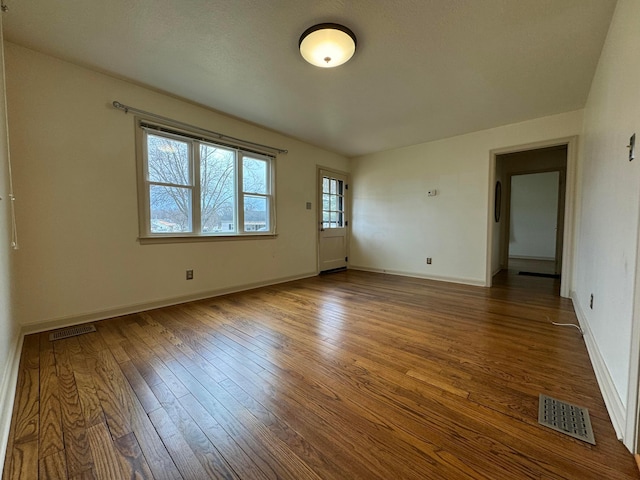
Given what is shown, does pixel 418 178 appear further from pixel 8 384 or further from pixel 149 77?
pixel 8 384

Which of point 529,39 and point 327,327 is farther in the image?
point 327,327

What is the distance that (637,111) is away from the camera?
4.03 feet

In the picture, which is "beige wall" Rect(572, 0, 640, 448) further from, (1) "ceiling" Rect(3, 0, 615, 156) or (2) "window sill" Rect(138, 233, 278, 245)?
(2) "window sill" Rect(138, 233, 278, 245)

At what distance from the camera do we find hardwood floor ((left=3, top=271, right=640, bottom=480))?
102 centimetres

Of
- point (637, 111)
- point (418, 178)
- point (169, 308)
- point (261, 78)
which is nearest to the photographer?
point (637, 111)

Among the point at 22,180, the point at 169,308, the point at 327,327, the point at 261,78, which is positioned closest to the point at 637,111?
the point at 327,327

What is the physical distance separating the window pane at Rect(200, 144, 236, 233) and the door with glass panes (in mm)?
1777

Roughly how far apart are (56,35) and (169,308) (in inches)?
101

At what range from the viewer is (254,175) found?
154 inches

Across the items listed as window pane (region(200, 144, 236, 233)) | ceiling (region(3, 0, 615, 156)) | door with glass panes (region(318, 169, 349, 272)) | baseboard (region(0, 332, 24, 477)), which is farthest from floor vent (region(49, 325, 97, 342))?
door with glass panes (region(318, 169, 349, 272))

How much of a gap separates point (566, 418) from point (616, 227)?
1064 mm

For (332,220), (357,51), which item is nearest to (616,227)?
(357,51)

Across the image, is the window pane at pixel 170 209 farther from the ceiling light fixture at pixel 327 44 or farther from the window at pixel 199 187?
the ceiling light fixture at pixel 327 44

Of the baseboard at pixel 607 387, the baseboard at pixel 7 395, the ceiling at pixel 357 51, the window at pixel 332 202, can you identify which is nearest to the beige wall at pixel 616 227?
the baseboard at pixel 607 387
